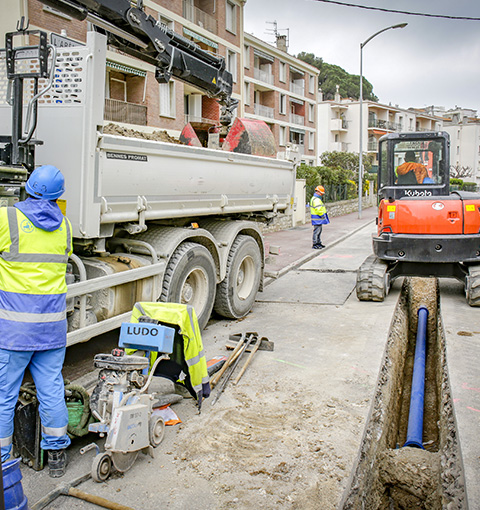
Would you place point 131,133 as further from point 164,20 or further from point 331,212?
point 331,212

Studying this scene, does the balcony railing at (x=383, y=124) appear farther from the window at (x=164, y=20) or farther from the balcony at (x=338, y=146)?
the window at (x=164, y=20)

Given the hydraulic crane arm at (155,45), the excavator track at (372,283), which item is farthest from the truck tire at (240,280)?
the hydraulic crane arm at (155,45)

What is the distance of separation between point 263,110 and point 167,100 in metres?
16.4

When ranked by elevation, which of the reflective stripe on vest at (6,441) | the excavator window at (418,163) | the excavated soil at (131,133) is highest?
the excavator window at (418,163)

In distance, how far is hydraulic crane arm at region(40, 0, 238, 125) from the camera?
17.4 ft

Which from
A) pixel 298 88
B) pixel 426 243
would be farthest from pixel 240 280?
pixel 298 88

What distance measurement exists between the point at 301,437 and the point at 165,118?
19712mm

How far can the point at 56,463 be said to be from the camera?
355 cm

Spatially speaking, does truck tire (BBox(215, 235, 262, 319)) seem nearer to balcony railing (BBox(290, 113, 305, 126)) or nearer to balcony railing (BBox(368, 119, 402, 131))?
balcony railing (BBox(290, 113, 305, 126))

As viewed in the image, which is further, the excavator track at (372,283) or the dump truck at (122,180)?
the excavator track at (372,283)

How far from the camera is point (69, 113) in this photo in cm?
448

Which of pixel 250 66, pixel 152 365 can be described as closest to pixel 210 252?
pixel 152 365

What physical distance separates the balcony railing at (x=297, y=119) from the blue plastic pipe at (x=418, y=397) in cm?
3441

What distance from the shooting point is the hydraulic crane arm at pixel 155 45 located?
5293mm
